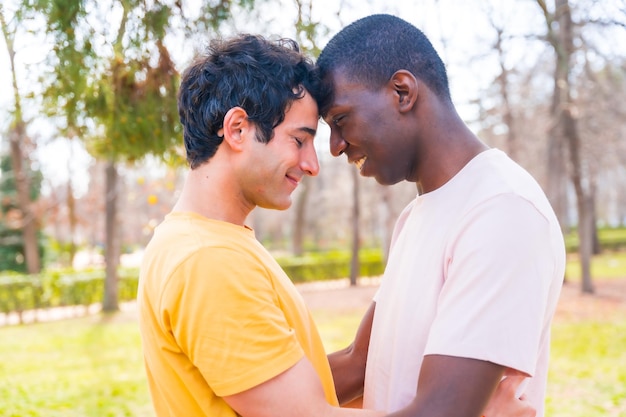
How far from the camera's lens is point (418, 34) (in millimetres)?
1866

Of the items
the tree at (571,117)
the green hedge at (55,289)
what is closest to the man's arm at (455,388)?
the tree at (571,117)

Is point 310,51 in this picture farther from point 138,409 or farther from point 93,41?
point 138,409

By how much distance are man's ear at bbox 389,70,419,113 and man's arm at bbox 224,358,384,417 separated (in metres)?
0.75

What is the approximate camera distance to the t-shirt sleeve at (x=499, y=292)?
4.73 feet

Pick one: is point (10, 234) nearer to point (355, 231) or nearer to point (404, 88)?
point (355, 231)

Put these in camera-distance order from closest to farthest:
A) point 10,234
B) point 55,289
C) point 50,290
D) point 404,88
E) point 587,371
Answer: point 404,88
point 587,371
point 50,290
point 55,289
point 10,234

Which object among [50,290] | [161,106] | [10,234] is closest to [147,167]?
[161,106]

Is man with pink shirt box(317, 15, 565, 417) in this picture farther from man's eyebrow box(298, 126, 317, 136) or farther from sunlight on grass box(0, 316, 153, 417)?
sunlight on grass box(0, 316, 153, 417)

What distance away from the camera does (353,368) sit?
212 centimetres

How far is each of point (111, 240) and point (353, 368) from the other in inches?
612

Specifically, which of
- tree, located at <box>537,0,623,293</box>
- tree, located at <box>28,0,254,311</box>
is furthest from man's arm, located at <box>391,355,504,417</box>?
tree, located at <box>537,0,623,293</box>

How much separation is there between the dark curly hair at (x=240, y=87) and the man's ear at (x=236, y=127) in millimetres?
21

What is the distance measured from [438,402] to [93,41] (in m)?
3.41

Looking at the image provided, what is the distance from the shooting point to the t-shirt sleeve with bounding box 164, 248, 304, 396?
1.47 metres
